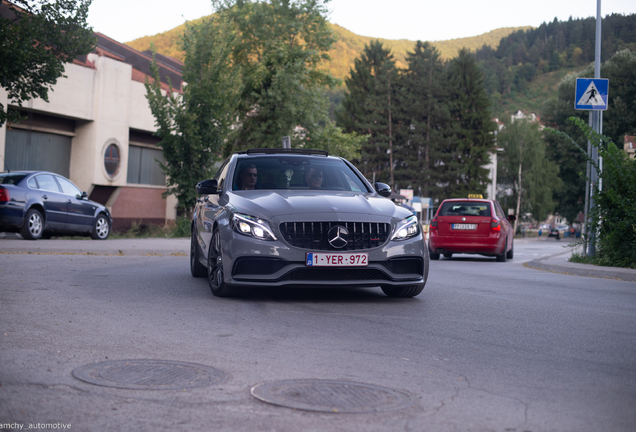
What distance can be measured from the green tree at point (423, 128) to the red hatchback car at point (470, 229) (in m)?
57.7

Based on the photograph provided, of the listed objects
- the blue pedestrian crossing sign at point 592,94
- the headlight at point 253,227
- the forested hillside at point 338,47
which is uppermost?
the forested hillside at point 338,47

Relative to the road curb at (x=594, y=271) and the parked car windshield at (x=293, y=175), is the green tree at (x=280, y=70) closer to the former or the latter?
the road curb at (x=594, y=271)

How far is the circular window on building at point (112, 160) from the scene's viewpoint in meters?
32.6

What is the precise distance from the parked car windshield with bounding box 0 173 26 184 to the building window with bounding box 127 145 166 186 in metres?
18.1

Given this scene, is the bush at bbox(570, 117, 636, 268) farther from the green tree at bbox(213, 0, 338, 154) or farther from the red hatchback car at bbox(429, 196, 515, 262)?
the green tree at bbox(213, 0, 338, 154)

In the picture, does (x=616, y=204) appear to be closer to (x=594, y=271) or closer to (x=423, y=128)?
(x=594, y=271)

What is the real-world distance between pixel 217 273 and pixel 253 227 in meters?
0.91

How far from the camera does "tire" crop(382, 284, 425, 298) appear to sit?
8289mm

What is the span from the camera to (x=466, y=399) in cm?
394

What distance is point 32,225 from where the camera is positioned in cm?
1675

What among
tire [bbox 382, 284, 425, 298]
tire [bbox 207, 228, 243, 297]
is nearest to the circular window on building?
tire [bbox 207, 228, 243, 297]

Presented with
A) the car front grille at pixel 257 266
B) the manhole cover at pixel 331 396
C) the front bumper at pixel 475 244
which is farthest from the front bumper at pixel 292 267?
the front bumper at pixel 475 244

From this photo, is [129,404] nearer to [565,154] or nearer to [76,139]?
[76,139]

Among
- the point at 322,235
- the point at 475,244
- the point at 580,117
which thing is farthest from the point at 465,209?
the point at 580,117
